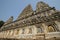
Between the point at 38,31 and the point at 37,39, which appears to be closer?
the point at 37,39

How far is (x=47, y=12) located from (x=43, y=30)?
3.47m

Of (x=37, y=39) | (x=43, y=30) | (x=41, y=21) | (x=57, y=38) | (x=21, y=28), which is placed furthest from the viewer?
(x=21, y=28)

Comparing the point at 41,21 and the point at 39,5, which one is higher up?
the point at 39,5

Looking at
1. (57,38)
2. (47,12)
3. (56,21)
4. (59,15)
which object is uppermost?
(47,12)

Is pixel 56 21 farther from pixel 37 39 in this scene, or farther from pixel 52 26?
pixel 37 39

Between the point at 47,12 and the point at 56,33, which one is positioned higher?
the point at 47,12

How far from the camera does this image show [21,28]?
36.0 ft

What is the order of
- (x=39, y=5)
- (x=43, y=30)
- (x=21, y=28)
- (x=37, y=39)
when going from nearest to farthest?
1. (x=37, y=39)
2. (x=43, y=30)
3. (x=21, y=28)
4. (x=39, y=5)

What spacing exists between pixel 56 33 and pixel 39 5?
6.79 metres


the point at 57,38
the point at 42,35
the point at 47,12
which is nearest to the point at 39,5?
the point at 47,12

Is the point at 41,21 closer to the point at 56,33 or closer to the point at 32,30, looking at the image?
the point at 32,30

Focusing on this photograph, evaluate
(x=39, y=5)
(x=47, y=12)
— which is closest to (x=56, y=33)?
(x=47, y=12)

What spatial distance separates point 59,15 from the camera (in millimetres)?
8148

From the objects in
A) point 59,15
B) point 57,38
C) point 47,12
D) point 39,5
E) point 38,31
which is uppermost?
point 39,5
